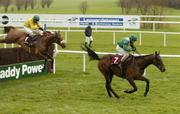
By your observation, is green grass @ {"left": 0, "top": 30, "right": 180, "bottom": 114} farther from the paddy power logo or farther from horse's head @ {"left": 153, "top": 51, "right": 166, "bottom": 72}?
horse's head @ {"left": 153, "top": 51, "right": 166, "bottom": 72}

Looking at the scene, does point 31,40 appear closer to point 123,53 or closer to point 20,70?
point 20,70

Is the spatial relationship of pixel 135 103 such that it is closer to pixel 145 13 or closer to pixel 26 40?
pixel 26 40

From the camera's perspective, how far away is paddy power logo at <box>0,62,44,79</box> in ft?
45.1

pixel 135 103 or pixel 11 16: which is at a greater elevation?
pixel 11 16

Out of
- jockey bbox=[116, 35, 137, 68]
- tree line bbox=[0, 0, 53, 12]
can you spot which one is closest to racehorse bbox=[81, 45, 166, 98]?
jockey bbox=[116, 35, 137, 68]

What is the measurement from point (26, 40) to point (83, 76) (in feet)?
7.82

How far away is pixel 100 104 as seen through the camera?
10.8m

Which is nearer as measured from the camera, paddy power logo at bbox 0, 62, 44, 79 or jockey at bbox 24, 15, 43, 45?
jockey at bbox 24, 15, 43, 45

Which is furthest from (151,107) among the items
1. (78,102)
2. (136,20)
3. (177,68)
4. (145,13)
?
(145,13)

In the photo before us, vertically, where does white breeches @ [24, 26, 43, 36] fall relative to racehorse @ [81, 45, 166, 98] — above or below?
above

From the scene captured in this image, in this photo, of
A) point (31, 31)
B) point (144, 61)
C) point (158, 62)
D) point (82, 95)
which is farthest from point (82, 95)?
point (31, 31)

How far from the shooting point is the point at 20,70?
14.4 m

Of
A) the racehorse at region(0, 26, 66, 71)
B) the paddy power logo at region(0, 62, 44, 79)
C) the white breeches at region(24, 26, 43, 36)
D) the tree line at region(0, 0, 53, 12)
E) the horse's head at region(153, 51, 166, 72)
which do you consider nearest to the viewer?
the horse's head at region(153, 51, 166, 72)

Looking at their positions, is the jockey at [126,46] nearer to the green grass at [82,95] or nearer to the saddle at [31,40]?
the green grass at [82,95]
